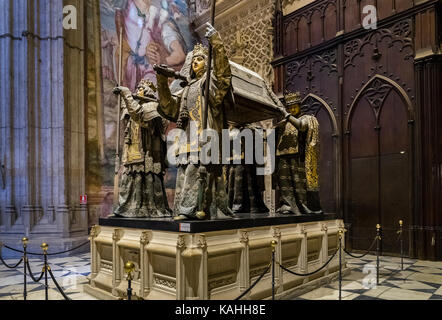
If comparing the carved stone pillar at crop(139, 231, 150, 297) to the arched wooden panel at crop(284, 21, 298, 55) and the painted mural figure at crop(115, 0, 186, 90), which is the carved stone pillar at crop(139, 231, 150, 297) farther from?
the painted mural figure at crop(115, 0, 186, 90)

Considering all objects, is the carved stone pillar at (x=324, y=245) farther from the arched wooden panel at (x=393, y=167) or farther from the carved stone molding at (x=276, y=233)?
the arched wooden panel at (x=393, y=167)

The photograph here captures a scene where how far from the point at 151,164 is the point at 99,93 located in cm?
605

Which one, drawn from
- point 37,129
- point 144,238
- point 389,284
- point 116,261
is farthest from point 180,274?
point 37,129

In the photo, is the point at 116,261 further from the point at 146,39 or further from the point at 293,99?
the point at 146,39

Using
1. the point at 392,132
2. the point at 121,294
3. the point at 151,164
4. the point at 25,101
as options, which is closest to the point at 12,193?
the point at 25,101

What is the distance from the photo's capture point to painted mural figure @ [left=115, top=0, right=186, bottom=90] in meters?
11.6

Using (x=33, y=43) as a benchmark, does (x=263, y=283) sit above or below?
below

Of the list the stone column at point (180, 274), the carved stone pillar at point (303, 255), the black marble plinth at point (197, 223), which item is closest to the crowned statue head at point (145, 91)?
the black marble plinth at point (197, 223)

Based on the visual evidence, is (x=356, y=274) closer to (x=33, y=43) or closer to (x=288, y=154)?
(x=288, y=154)

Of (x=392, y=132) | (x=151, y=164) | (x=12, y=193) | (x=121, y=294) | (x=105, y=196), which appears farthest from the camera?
(x=105, y=196)

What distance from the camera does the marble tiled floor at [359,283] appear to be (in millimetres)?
4777

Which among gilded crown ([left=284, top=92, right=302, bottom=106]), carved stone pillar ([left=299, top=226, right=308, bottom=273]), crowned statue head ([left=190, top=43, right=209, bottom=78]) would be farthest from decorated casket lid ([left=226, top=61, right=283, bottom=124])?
carved stone pillar ([left=299, top=226, right=308, bottom=273])

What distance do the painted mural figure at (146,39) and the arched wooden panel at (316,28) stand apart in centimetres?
522

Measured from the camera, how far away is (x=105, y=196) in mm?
10414
